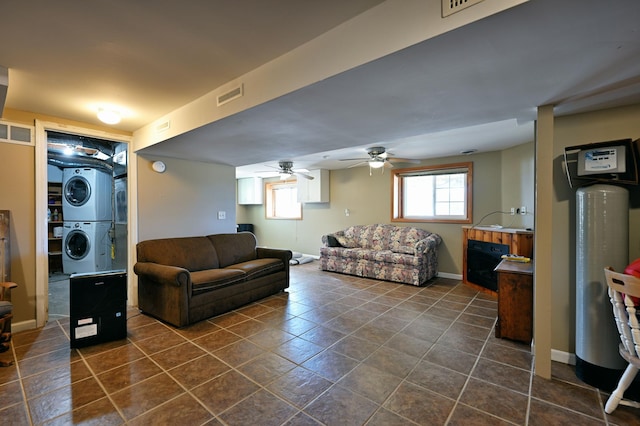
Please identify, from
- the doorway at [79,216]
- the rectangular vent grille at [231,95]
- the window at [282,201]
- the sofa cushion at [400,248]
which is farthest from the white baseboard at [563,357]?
the doorway at [79,216]

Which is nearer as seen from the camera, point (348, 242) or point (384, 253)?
point (384, 253)

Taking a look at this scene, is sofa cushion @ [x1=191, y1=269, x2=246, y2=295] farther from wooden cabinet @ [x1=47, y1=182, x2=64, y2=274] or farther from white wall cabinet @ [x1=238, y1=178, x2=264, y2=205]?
white wall cabinet @ [x1=238, y1=178, x2=264, y2=205]

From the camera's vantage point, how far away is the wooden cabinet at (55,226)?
5.89 metres

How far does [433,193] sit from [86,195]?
7156 millimetres

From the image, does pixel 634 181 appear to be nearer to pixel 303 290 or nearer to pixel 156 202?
pixel 303 290

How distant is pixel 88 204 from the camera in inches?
227

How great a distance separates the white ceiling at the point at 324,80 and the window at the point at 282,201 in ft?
16.2

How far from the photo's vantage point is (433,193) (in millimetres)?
5430

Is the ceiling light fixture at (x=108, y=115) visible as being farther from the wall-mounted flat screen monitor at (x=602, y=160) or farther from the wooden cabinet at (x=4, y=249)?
the wall-mounted flat screen monitor at (x=602, y=160)

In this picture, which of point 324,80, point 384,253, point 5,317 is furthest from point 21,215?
point 384,253

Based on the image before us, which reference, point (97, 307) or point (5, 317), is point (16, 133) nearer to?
point (5, 317)

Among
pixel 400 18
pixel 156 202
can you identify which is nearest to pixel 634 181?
pixel 400 18

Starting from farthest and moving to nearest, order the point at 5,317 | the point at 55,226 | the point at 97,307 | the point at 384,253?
the point at 55,226, the point at 384,253, the point at 97,307, the point at 5,317

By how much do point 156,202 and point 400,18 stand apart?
375cm
